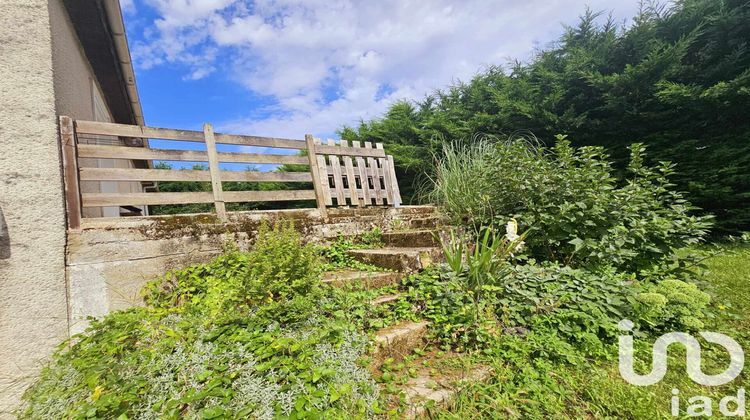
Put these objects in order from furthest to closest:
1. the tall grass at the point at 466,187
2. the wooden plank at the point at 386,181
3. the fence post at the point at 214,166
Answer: the wooden plank at the point at 386,181
the tall grass at the point at 466,187
the fence post at the point at 214,166

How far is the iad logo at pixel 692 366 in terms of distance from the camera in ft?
5.49

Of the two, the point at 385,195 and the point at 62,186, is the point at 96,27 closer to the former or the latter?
the point at 62,186

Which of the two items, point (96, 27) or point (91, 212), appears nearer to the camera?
point (91, 212)

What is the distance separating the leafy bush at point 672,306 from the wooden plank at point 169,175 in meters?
3.82

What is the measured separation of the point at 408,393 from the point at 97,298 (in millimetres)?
2705

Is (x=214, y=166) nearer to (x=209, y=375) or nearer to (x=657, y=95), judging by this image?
(x=209, y=375)

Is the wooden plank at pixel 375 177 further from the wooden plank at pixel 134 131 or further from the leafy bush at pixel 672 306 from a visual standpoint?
the leafy bush at pixel 672 306

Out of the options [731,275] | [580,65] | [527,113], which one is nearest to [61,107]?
[731,275]

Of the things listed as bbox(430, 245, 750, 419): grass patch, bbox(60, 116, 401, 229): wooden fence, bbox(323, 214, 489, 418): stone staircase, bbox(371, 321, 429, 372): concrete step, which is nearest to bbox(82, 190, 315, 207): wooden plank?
bbox(60, 116, 401, 229): wooden fence

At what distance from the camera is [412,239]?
3.98 metres

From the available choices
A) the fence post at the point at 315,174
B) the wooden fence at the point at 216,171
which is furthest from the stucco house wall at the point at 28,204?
the fence post at the point at 315,174

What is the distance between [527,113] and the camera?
6.92m

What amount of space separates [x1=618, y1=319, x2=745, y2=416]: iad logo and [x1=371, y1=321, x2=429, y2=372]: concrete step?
1.27 m

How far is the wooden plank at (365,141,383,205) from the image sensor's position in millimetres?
5543
